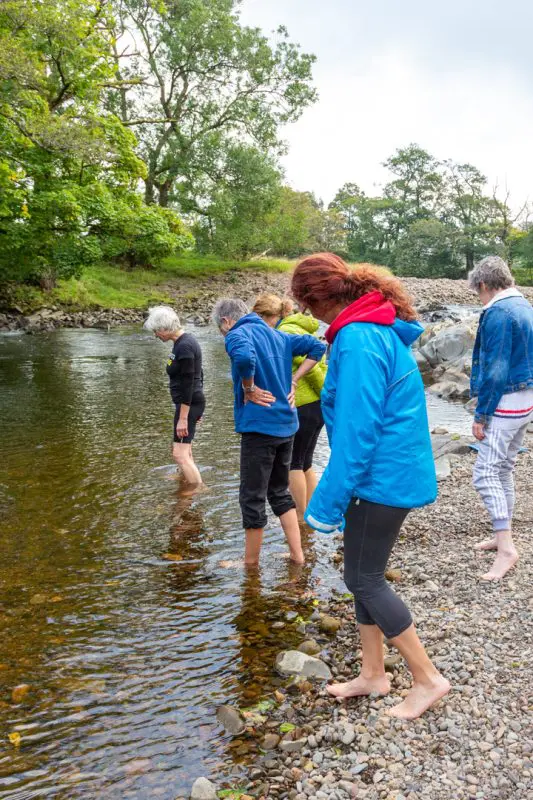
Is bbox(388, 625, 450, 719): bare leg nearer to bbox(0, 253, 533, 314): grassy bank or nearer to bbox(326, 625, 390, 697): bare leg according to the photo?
bbox(326, 625, 390, 697): bare leg

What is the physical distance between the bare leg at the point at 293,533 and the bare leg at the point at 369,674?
1.79 m

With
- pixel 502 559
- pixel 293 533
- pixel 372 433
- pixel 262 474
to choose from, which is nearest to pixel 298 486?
pixel 293 533

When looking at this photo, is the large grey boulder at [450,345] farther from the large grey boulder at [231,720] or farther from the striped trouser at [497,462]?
the large grey boulder at [231,720]

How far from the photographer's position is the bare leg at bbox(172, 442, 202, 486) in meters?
7.63

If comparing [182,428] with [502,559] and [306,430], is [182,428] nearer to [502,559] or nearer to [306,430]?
[306,430]

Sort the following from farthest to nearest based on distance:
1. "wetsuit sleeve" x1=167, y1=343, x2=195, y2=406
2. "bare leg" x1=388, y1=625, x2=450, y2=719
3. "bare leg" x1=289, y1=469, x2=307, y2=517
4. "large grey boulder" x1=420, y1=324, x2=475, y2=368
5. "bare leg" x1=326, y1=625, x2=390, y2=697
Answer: "large grey boulder" x1=420, y1=324, x2=475, y2=368 < "wetsuit sleeve" x1=167, y1=343, x2=195, y2=406 < "bare leg" x1=289, y1=469, x2=307, y2=517 < "bare leg" x1=326, y1=625, x2=390, y2=697 < "bare leg" x1=388, y1=625, x2=450, y2=719

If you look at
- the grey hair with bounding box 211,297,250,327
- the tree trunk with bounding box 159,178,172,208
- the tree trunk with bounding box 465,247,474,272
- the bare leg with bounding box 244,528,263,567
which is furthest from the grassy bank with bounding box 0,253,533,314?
the bare leg with bounding box 244,528,263,567

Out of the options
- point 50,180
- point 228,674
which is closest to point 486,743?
point 228,674

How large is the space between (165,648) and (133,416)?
306 inches

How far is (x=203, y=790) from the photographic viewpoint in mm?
3033

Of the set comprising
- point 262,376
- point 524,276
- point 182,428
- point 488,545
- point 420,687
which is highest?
point 524,276

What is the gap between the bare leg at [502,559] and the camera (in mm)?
4879

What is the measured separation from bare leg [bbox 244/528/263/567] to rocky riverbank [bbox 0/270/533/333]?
21199mm

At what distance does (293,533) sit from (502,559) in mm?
1689
